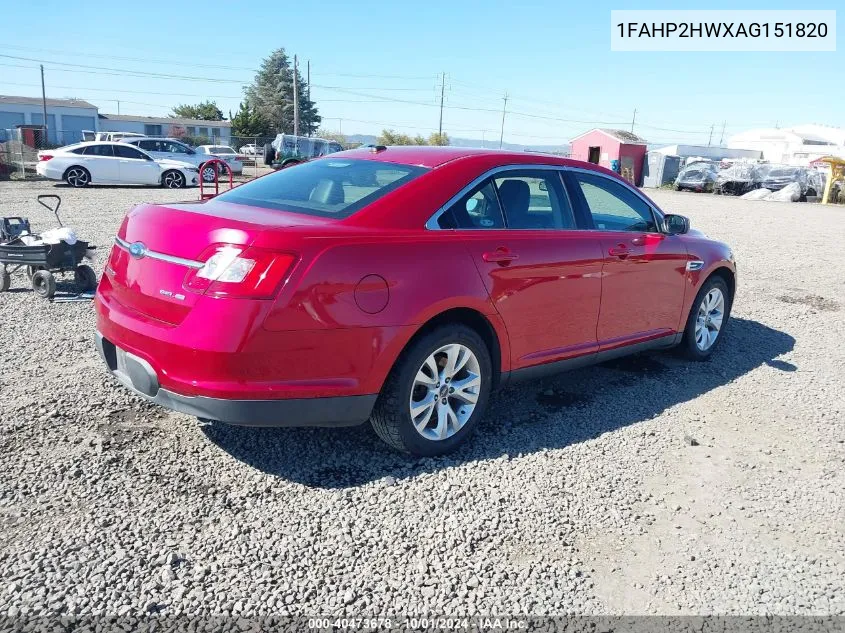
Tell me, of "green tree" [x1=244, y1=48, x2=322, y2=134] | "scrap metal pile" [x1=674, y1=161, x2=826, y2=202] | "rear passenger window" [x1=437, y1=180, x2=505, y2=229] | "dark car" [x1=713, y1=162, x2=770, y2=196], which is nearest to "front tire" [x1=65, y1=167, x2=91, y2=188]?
"rear passenger window" [x1=437, y1=180, x2=505, y2=229]

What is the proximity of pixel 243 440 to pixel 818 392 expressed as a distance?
170 inches

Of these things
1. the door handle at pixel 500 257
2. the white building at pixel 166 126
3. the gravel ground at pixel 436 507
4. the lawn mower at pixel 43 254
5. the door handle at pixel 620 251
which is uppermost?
the white building at pixel 166 126

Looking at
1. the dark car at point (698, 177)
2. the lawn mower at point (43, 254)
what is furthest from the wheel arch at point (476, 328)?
the dark car at point (698, 177)

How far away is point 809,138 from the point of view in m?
83.5

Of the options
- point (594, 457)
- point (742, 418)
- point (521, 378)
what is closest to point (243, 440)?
point (521, 378)

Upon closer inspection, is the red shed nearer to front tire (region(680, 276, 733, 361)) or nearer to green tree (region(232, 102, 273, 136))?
green tree (region(232, 102, 273, 136))

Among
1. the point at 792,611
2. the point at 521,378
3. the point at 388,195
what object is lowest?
the point at 792,611

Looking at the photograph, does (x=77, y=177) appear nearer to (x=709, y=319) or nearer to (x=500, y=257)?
(x=709, y=319)

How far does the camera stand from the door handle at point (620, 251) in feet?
15.0

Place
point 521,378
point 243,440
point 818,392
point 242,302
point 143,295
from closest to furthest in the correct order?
point 242,302 → point 143,295 → point 243,440 → point 521,378 → point 818,392

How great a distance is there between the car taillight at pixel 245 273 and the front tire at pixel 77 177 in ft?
69.6

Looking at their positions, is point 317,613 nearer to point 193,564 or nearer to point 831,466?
point 193,564

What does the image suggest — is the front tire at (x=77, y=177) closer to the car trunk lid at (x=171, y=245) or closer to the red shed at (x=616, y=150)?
the car trunk lid at (x=171, y=245)

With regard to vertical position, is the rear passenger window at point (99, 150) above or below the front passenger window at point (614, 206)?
below
